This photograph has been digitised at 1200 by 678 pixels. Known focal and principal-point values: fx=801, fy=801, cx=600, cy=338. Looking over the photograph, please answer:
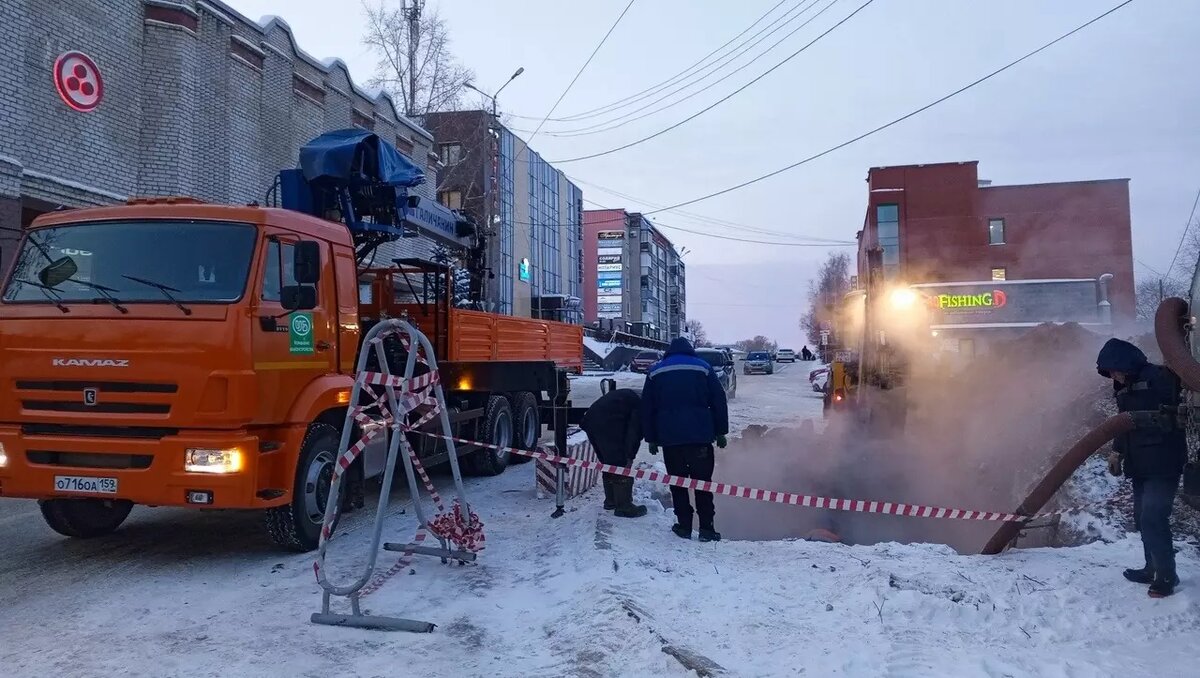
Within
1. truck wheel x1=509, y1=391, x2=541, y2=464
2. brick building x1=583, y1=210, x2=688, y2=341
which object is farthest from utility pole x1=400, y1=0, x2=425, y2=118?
brick building x1=583, y1=210, x2=688, y2=341

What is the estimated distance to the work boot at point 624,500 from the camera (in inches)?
299

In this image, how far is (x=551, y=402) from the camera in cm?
1228

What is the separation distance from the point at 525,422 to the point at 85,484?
670cm

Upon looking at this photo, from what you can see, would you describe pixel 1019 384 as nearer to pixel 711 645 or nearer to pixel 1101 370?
pixel 1101 370

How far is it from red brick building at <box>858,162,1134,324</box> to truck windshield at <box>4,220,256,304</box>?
3544 cm

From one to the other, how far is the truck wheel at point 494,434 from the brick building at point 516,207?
1890 cm

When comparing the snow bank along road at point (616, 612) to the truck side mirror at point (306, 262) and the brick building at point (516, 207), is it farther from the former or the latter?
the brick building at point (516, 207)

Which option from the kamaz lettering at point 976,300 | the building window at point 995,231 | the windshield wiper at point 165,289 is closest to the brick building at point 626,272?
the building window at point 995,231

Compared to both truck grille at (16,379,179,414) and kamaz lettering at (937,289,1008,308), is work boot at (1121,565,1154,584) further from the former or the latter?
kamaz lettering at (937,289,1008,308)

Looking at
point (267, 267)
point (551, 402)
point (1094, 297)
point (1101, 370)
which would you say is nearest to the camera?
point (1101, 370)

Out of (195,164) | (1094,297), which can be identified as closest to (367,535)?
(195,164)

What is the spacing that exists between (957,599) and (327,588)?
3.88 metres

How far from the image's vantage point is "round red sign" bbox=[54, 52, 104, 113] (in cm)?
1470

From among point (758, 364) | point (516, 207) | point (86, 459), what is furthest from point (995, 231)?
point (86, 459)
